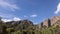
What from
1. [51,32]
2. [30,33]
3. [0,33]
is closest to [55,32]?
[51,32]

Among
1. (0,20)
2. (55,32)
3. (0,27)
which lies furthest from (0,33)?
(55,32)

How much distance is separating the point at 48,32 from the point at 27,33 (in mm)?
16117

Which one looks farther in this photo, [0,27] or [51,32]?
[51,32]

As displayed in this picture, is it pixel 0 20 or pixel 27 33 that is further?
pixel 27 33

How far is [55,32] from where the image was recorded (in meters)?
101

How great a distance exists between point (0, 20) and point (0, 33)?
777 inches

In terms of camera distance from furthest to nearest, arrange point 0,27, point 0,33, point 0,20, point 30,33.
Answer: point 30,33 < point 0,20 < point 0,27 < point 0,33

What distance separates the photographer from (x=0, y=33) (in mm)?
68312

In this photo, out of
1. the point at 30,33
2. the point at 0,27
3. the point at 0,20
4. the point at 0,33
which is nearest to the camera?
the point at 0,33

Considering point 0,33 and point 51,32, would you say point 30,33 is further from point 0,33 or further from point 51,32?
point 0,33

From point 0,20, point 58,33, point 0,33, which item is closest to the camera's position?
point 0,33

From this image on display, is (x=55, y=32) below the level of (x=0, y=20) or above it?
below

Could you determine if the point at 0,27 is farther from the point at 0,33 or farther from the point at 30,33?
the point at 30,33

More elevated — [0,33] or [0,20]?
[0,20]
